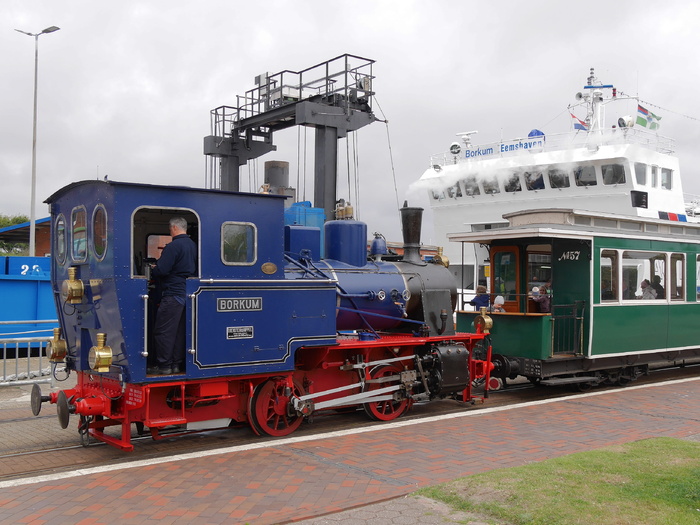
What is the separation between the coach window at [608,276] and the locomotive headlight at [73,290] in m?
8.02

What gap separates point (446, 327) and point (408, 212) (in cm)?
175

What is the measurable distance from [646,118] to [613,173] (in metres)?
3.53

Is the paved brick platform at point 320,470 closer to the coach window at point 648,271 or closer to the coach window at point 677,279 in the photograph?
the coach window at point 648,271

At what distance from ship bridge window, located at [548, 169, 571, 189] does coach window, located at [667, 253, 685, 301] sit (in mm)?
12305

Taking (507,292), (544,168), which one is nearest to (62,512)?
(507,292)

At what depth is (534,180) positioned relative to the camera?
25.3 meters

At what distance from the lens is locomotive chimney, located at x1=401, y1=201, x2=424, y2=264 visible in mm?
9711

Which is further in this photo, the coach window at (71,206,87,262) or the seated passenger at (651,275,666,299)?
the seated passenger at (651,275,666,299)

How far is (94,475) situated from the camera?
6039mm

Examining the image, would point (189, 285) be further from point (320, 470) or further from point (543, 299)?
point (543, 299)

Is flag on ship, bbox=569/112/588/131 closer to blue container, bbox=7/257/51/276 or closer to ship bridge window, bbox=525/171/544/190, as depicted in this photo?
ship bridge window, bbox=525/171/544/190

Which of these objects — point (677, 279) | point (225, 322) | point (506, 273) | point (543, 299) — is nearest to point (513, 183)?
point (677, 279)

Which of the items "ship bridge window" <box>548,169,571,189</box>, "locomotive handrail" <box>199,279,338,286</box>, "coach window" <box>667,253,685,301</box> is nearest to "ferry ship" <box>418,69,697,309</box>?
"ship bridge window" <box>548,169,571,189</box>

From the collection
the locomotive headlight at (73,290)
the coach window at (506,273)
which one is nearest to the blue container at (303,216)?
the locomotive headlight at (73,290)
